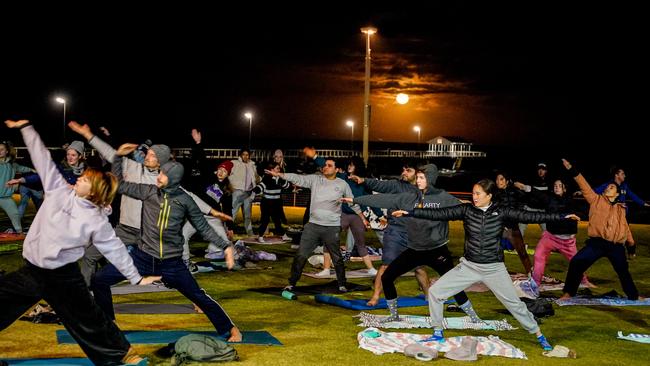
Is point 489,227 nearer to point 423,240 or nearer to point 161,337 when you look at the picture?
point 423,240

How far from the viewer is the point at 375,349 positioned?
26.2 feet

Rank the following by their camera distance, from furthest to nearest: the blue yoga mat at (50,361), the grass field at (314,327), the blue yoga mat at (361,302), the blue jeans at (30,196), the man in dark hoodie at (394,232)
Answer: the blue jeans at (30,196)
the blue yoga mat at (361,302)
the man in dark hoodie at (394,232)
the grass field at (314,327)
the blue yoga mat at (50,361)

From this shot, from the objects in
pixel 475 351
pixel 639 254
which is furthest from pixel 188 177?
pixel 639 254

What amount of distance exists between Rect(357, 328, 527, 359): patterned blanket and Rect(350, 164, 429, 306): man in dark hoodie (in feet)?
6.16

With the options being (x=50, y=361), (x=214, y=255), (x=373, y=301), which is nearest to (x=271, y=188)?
(x=214, y=255)

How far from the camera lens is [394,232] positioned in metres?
10.9

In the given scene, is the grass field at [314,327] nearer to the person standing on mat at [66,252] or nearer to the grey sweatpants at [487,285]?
the grey sweatpants at [487,285]

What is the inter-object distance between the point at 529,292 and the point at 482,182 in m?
4.45

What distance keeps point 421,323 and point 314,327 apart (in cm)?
139

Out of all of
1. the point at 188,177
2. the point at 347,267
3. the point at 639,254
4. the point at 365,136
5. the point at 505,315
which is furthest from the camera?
the point at 365,136

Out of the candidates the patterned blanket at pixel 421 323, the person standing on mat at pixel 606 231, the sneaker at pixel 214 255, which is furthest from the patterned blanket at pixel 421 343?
the sneaker at pixel 214 255

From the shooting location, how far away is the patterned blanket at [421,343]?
7.99m

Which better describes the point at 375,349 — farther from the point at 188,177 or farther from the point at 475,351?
the point at 188,177

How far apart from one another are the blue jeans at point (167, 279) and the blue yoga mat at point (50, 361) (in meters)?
0.88
